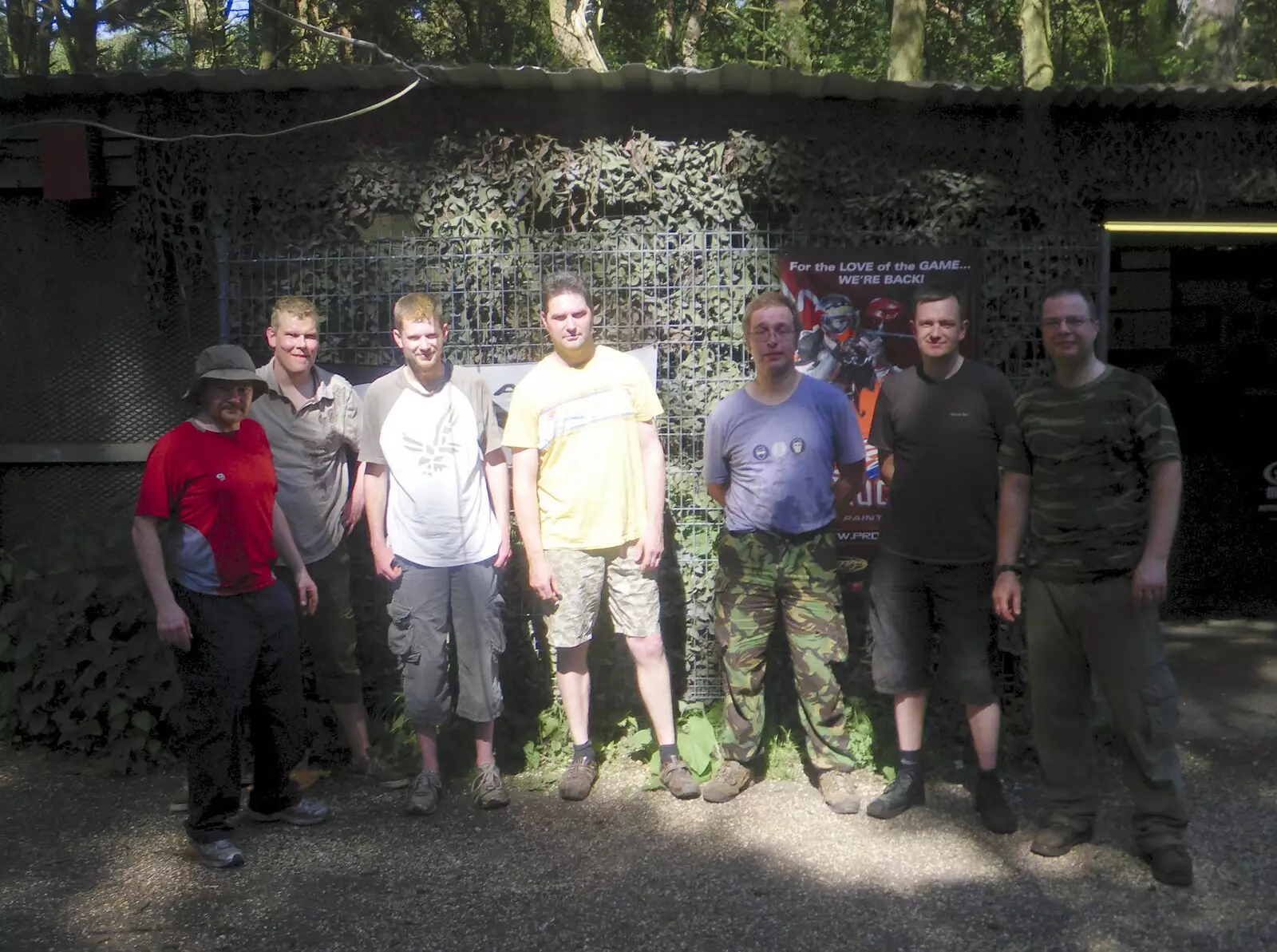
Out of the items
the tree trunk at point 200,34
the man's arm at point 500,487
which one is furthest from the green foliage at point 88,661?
the tree trunk at point 200,34

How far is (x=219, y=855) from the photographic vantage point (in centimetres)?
468

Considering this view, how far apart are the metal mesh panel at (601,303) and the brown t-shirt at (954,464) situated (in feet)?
3.79

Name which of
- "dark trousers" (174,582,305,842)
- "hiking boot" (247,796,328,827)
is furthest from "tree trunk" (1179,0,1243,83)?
"hiking boot" (247,796,328,827)

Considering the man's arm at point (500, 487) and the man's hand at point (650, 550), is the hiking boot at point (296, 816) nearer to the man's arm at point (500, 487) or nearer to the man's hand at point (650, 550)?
the man's arm at point (500, 487)

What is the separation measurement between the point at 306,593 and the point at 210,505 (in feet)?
2.03

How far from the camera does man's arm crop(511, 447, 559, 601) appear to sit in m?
5.12

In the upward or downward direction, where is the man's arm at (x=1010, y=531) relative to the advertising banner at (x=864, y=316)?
downward

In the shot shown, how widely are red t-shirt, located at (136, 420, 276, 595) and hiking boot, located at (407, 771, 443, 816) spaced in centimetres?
114

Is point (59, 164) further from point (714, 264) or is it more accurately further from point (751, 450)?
point (751, 450)

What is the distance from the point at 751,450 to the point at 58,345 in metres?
3.84

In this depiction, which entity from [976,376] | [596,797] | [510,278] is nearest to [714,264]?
[510,278]

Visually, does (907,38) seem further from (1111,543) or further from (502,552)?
(1111,543)

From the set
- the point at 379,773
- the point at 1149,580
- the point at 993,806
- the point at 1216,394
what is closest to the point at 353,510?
the point at 379,773

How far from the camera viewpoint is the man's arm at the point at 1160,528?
430 cm
